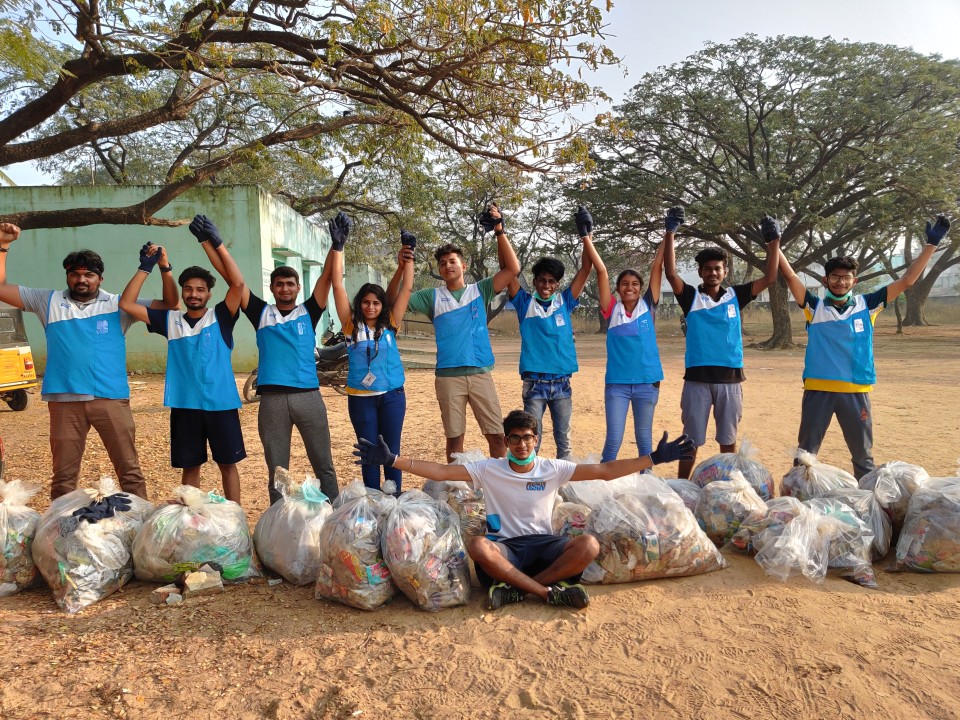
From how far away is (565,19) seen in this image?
4926 millimetres

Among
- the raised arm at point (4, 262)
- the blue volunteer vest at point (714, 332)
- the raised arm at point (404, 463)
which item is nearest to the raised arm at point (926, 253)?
the blue volunteer vest at point (714, 332)

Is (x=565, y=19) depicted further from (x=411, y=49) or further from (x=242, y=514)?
(x=242, y=514)

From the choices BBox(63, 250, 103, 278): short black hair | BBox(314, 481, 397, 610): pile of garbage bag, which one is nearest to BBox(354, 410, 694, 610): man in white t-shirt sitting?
BBox(314, 481, 397, 610): pile of garbage bag

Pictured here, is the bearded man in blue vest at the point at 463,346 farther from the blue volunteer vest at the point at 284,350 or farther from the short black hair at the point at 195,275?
the short black hair at the point at 195,275

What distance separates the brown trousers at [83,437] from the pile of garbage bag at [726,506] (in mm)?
3109

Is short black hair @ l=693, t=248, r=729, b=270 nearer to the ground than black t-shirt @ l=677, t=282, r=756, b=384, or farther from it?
farther from it

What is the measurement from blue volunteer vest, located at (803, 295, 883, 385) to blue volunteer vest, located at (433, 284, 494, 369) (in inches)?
77.2

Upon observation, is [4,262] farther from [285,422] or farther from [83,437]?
[285,422]

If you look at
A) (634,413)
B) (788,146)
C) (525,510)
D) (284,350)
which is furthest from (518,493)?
(788,146)

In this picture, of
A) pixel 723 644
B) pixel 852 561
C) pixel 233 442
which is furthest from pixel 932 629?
pixel 233 442

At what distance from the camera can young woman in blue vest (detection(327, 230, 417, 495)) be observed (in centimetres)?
384

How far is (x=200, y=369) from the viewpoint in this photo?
3732mm

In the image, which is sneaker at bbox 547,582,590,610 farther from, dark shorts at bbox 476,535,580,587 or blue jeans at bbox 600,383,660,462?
blue jeans at bbox 600,383,660,462

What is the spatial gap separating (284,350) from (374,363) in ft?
1.62
